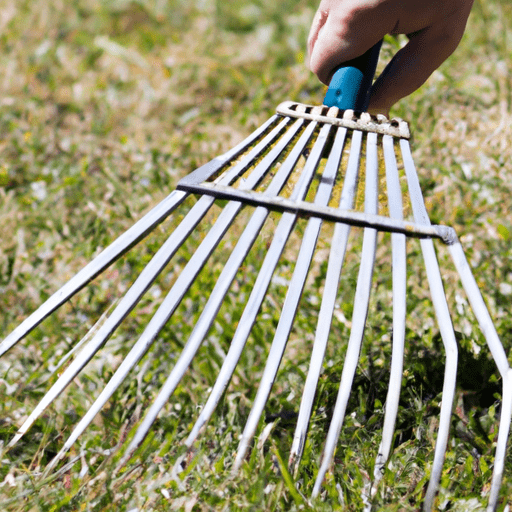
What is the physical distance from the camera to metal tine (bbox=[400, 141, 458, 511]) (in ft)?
3.08

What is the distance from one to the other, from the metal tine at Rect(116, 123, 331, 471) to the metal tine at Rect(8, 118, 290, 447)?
104 mm

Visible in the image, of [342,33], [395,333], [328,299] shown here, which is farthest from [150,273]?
[342,33]

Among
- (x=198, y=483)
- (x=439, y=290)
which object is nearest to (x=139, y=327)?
(x=198, y=483)

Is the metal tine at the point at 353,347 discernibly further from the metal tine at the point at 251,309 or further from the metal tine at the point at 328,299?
the metal tine at the point at 251,309

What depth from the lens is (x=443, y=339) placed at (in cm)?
102

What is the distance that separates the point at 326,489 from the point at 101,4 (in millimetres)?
3749

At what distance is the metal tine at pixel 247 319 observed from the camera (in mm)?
964

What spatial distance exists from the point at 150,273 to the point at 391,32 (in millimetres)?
871

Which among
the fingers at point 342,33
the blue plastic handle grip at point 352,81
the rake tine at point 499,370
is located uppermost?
the fingers at point 342,33

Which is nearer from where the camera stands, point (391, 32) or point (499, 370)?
point (499, 370)

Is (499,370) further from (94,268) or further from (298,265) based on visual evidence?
(94,268)

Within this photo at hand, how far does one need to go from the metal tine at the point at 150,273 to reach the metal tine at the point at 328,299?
0.67ft

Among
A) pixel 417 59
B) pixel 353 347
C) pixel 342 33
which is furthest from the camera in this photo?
pixel 417 59

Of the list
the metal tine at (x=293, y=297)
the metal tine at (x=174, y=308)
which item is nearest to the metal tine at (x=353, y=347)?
the metal tine at (x=293, y=297)
